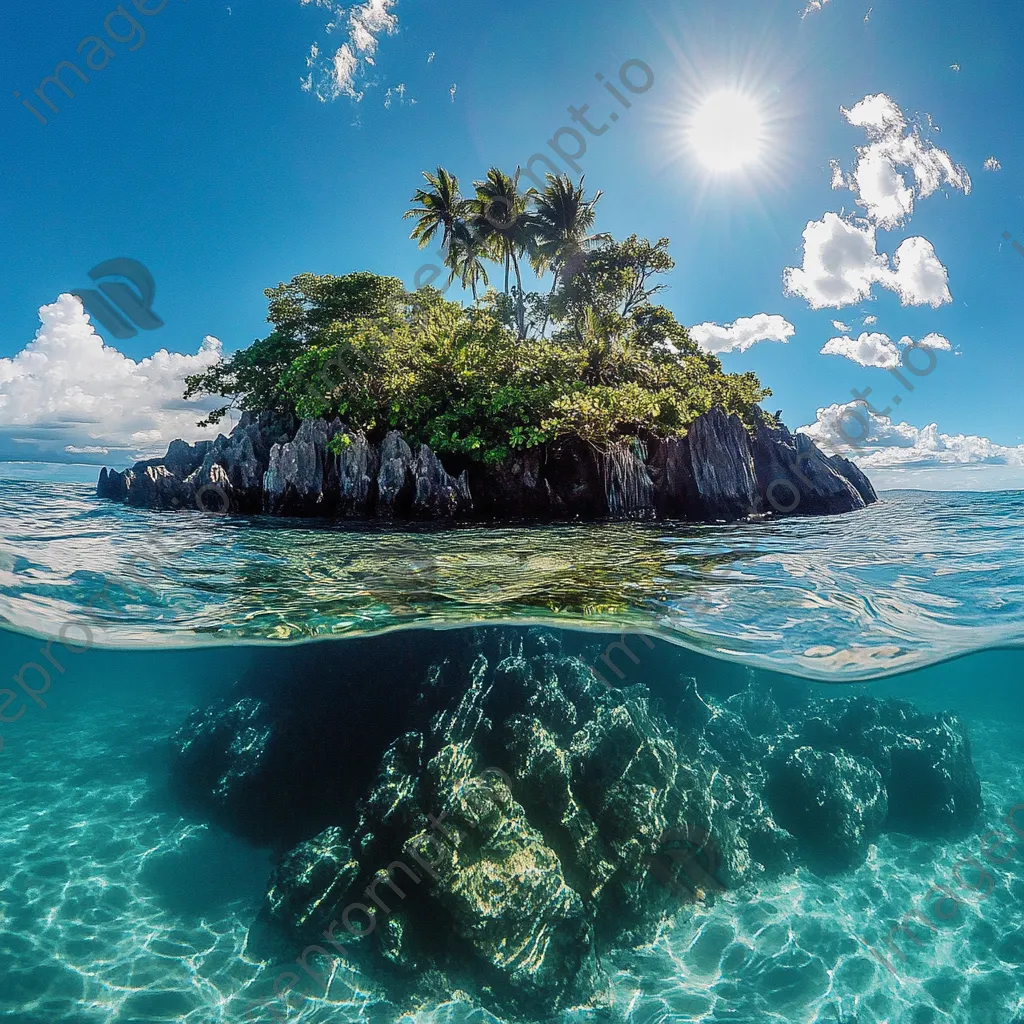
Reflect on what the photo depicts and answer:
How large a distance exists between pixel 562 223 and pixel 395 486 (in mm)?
28548

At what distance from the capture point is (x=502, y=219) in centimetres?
3494

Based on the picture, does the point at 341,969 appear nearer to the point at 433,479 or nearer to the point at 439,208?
the point at 433,479

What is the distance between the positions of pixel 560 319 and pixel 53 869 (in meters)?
40.2

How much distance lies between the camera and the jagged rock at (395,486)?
1656cm

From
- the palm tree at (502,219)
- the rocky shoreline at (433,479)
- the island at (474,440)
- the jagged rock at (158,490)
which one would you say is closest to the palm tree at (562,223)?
the palm tree at (502,219)

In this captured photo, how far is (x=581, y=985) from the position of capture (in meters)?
7.79

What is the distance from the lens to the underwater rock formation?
7848 millimetres

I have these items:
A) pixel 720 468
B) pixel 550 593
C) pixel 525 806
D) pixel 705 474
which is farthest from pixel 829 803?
pixel 720 468

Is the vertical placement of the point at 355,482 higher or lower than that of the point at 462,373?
lower

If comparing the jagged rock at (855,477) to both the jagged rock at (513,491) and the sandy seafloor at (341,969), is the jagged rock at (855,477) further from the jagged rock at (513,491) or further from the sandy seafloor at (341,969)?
the jagged rock at (513,491)

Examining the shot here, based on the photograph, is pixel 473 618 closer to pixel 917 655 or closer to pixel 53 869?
pixel 917 655

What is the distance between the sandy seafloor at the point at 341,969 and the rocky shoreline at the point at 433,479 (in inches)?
236

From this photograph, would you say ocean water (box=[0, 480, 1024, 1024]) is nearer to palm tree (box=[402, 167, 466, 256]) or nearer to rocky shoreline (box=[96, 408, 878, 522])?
rocky shoreline (box=[96, 408, 878, 522])

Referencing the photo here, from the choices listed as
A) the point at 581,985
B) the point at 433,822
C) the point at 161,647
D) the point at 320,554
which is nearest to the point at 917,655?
the point at 581,985
